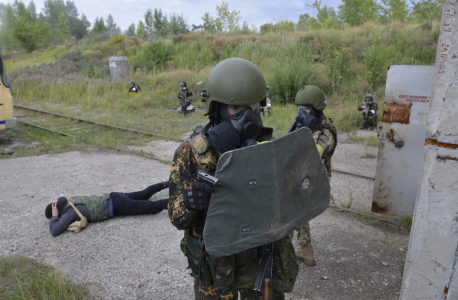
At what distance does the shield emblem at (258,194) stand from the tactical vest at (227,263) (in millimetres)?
330

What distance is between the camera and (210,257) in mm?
1761

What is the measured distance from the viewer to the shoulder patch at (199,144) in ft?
5.76

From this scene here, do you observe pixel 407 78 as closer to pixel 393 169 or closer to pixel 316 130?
pixel 393 169

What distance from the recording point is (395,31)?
17750 millimetres

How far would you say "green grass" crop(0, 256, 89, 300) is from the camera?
291 centimetres

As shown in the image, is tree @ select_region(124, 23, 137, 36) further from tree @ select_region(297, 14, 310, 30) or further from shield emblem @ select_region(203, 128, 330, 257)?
shield emblem @ select_region(203, 128, 330, 257)

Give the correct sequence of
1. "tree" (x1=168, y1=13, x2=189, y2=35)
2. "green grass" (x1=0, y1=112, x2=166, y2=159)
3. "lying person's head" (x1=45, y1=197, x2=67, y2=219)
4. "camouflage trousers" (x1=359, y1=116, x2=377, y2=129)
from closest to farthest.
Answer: "lying person's head" (x1=45, y1=197, x2=67, y2=219), "green grass" (x1=0, y1=112, x2=166, y2=159), "camouflage trousers" (x1=359, y1=116, x2=377, y2=129), "tree" (x1=168, y1=13, x2=189, y2=35)

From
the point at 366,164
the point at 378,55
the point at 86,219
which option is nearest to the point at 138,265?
the point at 86,219

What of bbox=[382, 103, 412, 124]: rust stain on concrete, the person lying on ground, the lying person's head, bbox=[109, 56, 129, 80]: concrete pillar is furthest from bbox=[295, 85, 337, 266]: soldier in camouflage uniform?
bbox=[109, 56, 129, 80]: concrete pillar

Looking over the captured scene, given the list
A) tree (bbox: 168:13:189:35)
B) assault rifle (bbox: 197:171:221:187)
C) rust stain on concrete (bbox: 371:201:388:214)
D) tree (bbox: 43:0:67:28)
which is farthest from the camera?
tree (bbox: 43:0:67:28)

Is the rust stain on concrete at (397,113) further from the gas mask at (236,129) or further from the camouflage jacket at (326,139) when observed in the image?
the gas mask at (236,129)

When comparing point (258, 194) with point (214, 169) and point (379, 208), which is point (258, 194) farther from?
point (379, 208)

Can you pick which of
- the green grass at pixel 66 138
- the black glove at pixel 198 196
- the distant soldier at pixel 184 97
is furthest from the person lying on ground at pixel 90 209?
the distant soldier at pixel 184 97

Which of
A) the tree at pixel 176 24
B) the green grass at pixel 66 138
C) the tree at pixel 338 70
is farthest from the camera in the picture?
the tree at pixel 176 24
